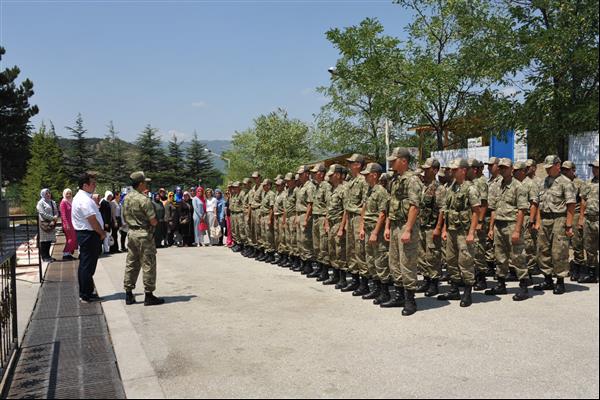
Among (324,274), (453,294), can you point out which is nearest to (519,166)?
(453,294)

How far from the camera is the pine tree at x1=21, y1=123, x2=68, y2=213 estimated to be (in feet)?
103

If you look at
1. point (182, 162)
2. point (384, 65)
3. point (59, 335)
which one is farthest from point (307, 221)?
point (182, 162)

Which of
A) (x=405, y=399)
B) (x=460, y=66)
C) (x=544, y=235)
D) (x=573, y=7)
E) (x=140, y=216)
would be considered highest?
(x=460, y=66)

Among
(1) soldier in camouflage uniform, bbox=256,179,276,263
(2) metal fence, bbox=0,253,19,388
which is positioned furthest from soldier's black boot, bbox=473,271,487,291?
(2) metal fence, bbox=0,253,19,388

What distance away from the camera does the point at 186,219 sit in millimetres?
14648

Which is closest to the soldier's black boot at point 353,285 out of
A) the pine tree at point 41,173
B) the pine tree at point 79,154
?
the pine tree at point 41,173

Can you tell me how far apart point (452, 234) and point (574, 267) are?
2385 mm

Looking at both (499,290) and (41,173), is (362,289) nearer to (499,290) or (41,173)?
(499,290)

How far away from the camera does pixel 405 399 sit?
3.67m

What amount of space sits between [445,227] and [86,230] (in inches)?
201

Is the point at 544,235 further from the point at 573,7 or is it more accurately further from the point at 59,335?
the point at 59,335

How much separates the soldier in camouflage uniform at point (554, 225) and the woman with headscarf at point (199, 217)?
967 centimetres

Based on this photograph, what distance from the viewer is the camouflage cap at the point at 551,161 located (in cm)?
682

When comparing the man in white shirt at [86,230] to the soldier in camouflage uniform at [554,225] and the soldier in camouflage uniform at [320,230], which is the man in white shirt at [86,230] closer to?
the soldier in camouflage uniform at [320,230]
